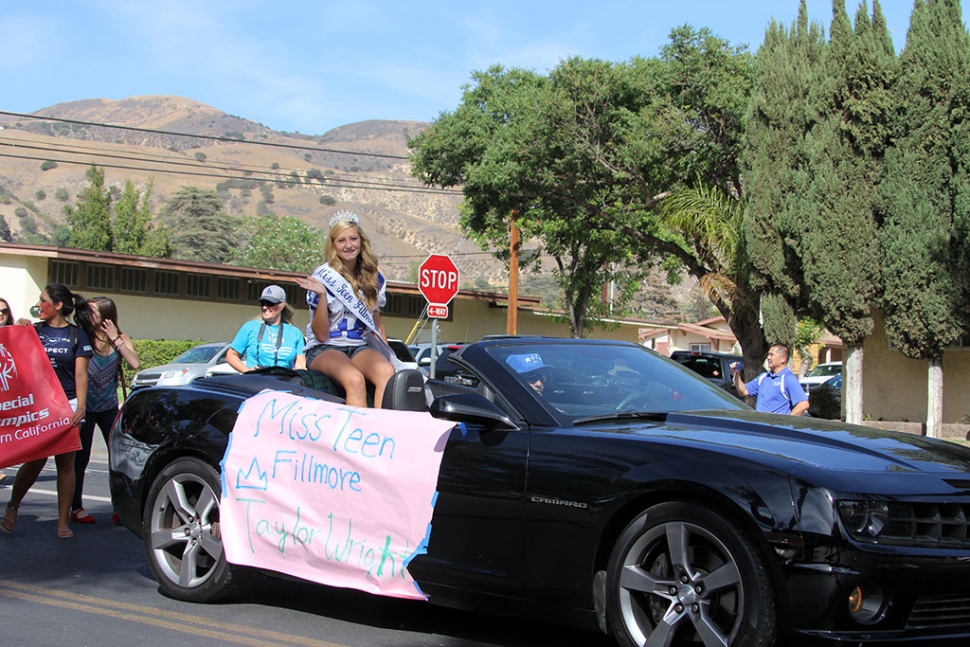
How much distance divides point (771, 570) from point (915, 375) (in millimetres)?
18926

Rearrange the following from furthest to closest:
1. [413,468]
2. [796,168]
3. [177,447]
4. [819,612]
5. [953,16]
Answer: [796,168]
[953,16]
[177,447]
[413,468]
[819,612]

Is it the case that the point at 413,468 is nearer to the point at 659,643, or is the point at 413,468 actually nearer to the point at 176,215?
the point at 659,643

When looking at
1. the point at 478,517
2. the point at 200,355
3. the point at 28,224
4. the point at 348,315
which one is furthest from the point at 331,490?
the point at 28,224

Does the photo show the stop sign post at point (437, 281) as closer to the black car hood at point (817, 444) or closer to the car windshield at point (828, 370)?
the black car hood at point (817, 444)

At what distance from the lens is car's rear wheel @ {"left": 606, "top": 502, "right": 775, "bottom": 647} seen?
12.3 ft

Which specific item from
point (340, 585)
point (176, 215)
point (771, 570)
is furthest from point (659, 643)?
point (176, 215)

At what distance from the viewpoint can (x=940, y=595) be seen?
3.72 m

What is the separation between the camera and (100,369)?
319 inches

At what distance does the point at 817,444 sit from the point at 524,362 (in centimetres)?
144

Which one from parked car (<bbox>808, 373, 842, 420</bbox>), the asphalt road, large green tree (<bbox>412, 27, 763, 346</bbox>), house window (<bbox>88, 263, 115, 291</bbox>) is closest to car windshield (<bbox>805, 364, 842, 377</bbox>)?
parked car (<bbox>808, 373, 842, 420</bbox>)

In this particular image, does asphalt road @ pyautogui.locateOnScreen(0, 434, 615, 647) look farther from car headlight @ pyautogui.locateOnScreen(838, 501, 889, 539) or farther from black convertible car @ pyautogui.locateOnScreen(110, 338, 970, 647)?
car headlight @ pyautogui.locateOnScreen(838, 501, 889, 539)

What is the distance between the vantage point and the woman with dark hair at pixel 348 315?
580 cm

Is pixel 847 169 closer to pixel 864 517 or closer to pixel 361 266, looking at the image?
pixel 361 266

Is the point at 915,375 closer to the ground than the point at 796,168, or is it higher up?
closer to the ground
